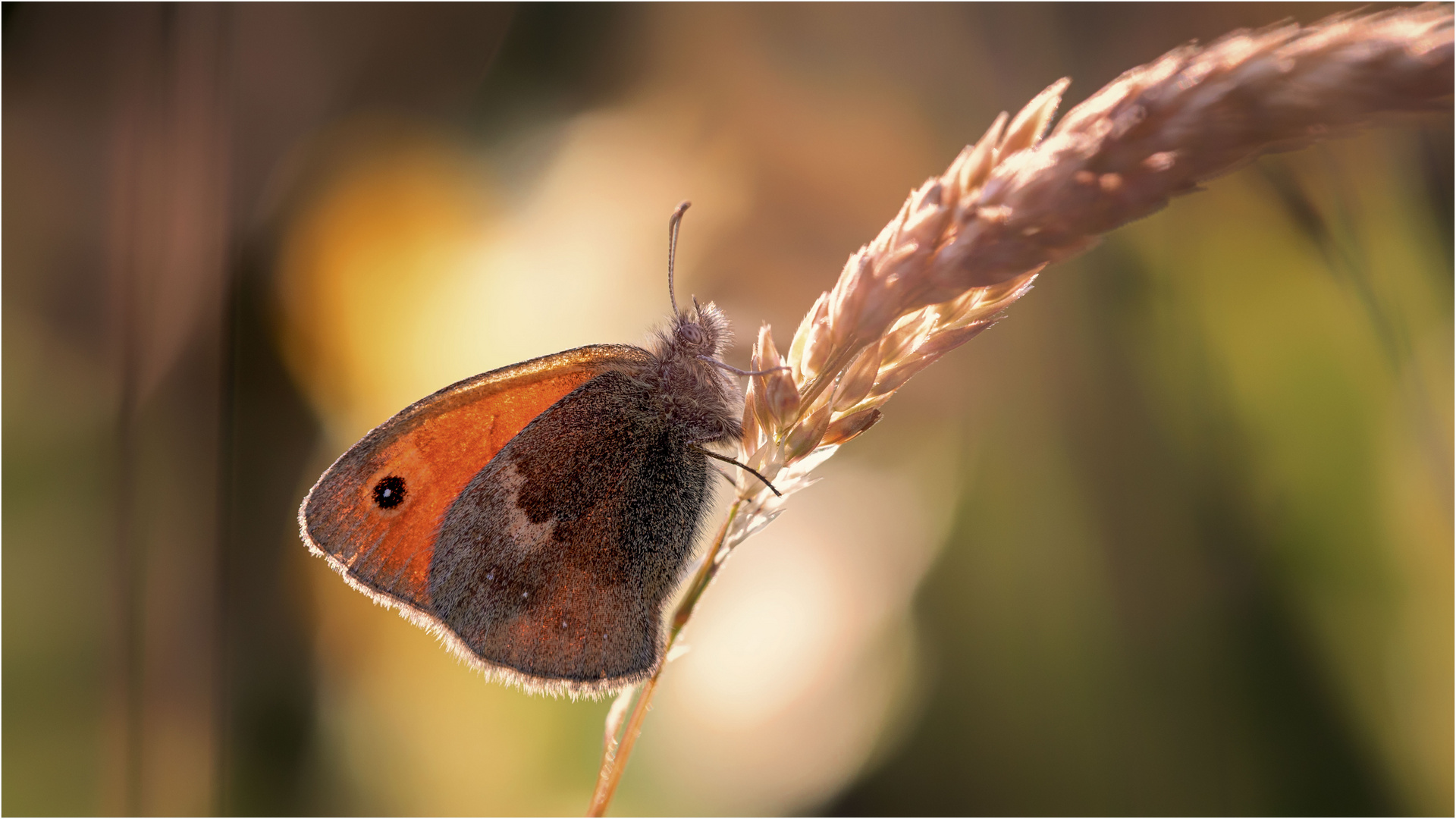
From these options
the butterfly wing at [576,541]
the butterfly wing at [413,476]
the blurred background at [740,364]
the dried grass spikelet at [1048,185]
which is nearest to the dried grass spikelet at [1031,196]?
the dried grass spikelet at [1048,185]

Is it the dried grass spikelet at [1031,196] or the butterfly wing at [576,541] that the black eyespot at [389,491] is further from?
the dried grass spikelet at [1031,196]

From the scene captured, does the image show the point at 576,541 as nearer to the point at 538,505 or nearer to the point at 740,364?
the point at 538,505

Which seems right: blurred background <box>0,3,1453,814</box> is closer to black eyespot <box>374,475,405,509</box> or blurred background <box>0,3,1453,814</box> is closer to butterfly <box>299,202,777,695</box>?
butterfly <box>299,202,777,695</box>

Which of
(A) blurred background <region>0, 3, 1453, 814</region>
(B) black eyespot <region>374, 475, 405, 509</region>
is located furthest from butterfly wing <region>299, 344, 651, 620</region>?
(A) blurred background <region>0, 3, 1453, 814</region>

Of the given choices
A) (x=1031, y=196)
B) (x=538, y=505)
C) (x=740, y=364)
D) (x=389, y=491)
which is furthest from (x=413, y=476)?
(x=1031, y=196)

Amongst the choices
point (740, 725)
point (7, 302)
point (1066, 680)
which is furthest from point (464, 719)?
point (7, 302)

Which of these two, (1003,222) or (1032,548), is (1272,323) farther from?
(1003,222)
